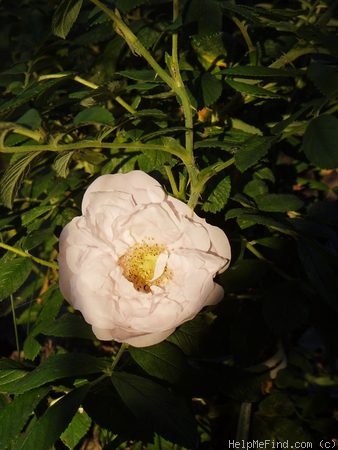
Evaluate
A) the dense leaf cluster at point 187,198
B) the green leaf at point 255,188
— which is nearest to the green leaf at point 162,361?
the dense leaf cluster at point 187,198

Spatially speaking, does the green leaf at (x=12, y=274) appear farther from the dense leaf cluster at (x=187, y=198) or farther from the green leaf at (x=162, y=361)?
the green leaf at (x=162, y=361)

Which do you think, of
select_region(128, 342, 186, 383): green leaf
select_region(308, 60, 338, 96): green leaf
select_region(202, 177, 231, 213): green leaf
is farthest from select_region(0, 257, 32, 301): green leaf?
select_region(308, 60, 338, 96): green leaf

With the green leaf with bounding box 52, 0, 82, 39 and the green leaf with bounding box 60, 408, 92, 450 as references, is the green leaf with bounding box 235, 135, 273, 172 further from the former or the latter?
the green leaf with bounding box 60, 408, 92, 450

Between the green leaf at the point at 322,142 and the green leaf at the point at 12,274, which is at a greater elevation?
the green leaf at the point at 322,142

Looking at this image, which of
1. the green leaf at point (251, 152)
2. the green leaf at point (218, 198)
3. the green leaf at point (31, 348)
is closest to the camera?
the green leaf at point (251, 152)

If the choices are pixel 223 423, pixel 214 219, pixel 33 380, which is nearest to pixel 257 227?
pixel 214 219

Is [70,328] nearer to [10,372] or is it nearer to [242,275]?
[10,372]

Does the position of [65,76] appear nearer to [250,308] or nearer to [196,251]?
[196,251]
